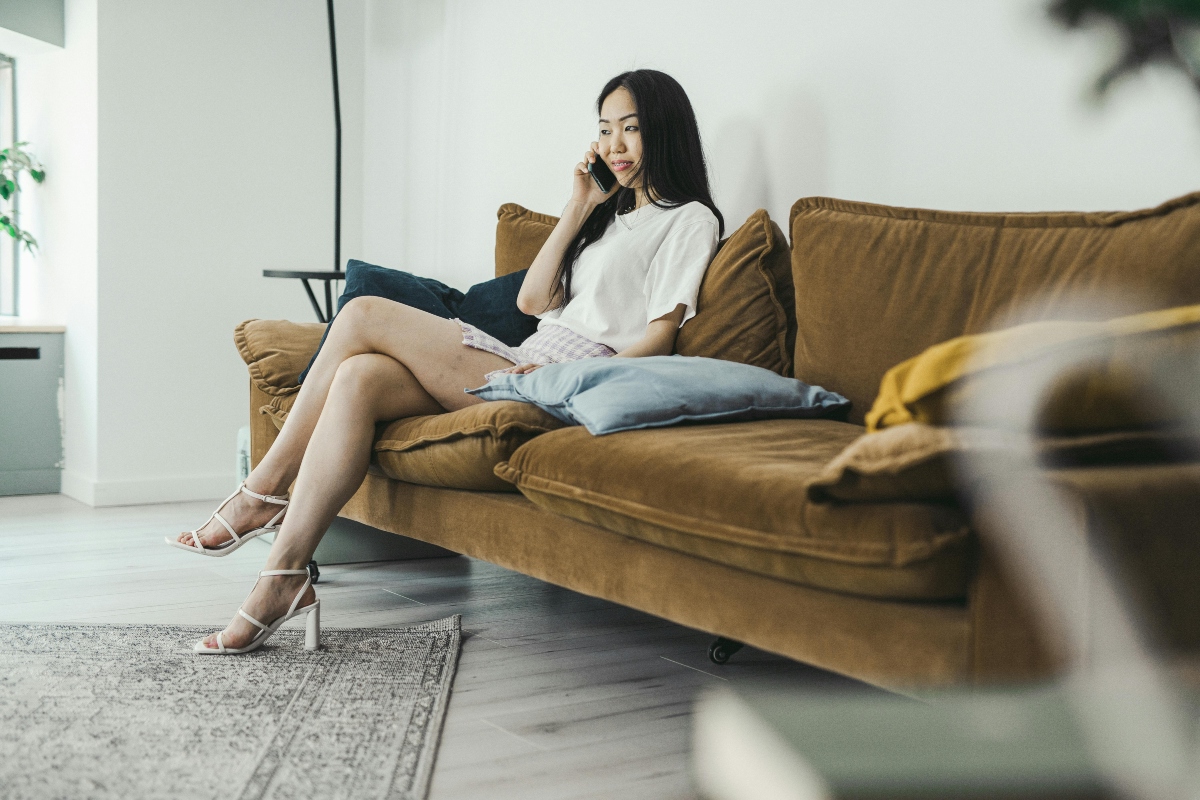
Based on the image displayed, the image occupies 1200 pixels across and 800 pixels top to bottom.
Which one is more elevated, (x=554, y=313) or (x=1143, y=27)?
(x=1143, y=27)

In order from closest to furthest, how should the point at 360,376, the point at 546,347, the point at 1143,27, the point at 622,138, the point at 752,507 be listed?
the point at 1143,27, the point at 752,507, the point at 360,376, the point at 546,347, the point at 622,138

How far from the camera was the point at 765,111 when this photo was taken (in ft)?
8.39

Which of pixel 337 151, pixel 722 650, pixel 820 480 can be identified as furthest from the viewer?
pixel 337 151

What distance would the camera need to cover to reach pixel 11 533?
321 centimetres

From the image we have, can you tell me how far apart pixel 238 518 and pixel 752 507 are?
4.15 ft

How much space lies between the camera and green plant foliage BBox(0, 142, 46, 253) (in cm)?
417

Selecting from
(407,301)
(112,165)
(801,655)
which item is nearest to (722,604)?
(801,655)

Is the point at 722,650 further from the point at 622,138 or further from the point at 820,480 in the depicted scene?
the point at 622,138

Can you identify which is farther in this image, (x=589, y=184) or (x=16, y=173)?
(x=16, y=173)

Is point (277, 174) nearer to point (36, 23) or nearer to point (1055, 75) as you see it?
point (36, 23)

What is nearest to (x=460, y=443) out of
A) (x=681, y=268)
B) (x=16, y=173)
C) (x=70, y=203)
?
(x=681, y=268)

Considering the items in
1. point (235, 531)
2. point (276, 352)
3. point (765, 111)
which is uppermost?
point (765, 111)

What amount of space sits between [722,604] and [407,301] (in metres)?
1.41

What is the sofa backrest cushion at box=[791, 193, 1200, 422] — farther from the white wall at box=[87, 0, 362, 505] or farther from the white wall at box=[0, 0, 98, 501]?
the white wall at box=[0, 0, 98, 501]
